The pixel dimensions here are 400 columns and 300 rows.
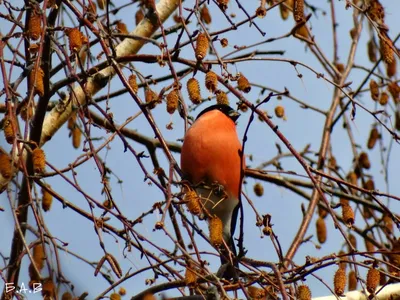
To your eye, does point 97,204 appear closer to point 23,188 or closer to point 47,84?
point 47,84

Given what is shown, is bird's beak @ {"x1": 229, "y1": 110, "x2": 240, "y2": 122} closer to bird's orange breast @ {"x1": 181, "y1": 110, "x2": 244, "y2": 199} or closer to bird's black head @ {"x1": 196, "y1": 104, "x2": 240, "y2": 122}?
bird's black head @ {"x1": 196, "y1": 104, "x2": 240, "y2": 122}

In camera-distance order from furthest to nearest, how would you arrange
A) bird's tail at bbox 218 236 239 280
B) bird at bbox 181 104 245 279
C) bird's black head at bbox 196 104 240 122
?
1. bird's black head at bbox 196 104 240 122
2. bird at bbox 181 104 245 279
3. bird's tail at bbox 218 236 239 280

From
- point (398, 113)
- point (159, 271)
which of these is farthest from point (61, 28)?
point (398, 113)

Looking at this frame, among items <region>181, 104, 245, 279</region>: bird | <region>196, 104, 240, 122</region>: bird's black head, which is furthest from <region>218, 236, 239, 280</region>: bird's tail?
<region>196, 104, 240, 122</region>: bird's black head

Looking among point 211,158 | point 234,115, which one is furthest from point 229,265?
point 234,115

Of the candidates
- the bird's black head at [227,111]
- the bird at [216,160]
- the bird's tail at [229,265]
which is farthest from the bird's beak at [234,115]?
the bird's tail at [229,265]

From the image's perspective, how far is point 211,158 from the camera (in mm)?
2879

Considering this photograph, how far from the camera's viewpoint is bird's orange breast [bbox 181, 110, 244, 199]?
287 centimetres

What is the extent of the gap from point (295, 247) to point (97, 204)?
1117mm

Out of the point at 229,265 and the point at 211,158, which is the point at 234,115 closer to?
the point at 211,158

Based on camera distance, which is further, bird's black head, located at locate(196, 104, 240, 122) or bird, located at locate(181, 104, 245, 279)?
bird's black head, located at locate(196, 104, 240, 122)

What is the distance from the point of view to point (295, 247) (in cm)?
283

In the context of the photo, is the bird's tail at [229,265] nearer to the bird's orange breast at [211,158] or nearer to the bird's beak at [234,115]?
the bird's orange breast at [211,158]

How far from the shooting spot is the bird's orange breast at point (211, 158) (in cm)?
287
